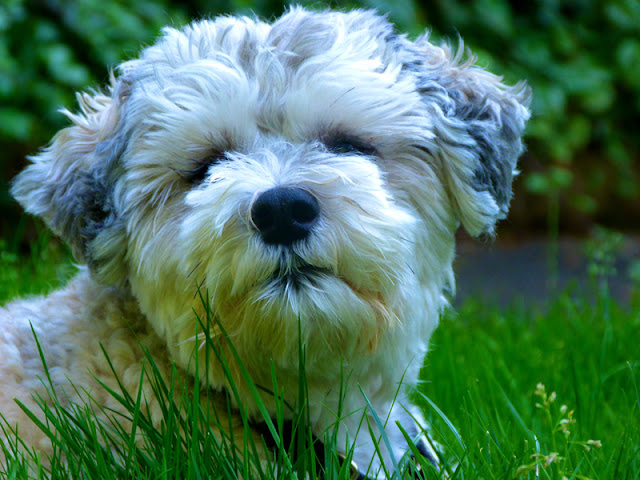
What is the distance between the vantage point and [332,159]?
7.85ft

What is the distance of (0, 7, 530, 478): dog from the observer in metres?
2.25

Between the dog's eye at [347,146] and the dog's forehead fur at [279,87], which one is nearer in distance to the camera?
the dog's forehead fur at [279,87]

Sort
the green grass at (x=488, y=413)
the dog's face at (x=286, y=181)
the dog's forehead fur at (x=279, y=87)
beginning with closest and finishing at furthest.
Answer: the green grass at (x=488, y=413) < the dog's face at (x=286, y=181) < the dog's forehead fur at (x=279, y=87)

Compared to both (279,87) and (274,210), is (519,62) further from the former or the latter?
(274,210)

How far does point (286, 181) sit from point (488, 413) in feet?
4.10

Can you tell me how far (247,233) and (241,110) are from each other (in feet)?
1.35

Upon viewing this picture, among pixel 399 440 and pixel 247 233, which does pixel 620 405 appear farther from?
pixel 247 233

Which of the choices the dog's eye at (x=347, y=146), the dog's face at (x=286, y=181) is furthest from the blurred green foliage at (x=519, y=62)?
the dog's eye at (x=347, y=146)

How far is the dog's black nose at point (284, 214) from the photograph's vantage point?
219 centimetres

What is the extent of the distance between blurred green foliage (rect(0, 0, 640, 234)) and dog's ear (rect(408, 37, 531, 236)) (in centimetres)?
280

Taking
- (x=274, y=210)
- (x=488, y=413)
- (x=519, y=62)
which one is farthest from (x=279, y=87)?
(x=519, y=62)

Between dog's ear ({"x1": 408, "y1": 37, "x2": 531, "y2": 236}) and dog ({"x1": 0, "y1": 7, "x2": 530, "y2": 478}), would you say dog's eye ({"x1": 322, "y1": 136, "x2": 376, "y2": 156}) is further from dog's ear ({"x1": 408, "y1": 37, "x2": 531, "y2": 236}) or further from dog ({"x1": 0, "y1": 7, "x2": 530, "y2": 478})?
dog's ear ({"x1": 408, "y1": 37, "x2": 531, "y2": 236})

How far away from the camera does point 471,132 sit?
107 inches

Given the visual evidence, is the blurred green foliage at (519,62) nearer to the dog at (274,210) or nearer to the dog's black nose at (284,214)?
the dog at (274,210)
